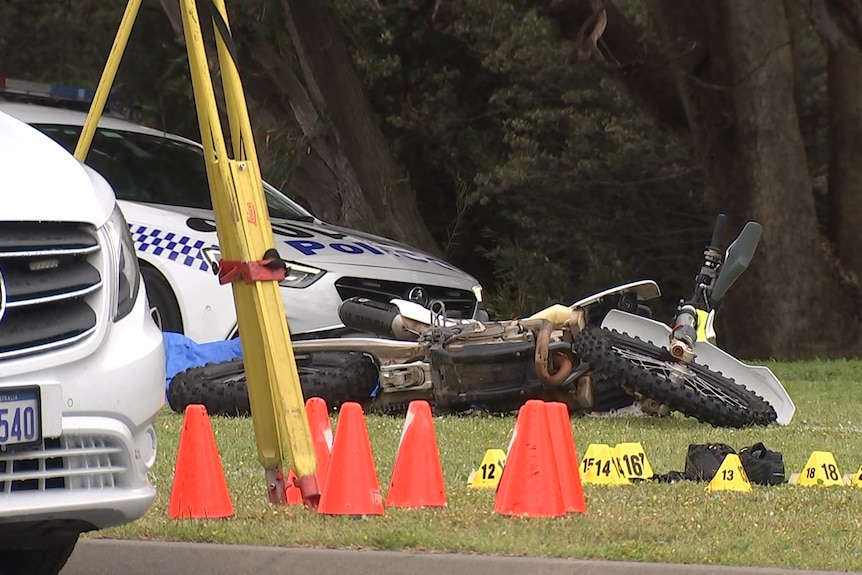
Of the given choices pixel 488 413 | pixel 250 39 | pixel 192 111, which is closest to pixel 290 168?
pixel 250 39

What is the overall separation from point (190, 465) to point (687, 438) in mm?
3175

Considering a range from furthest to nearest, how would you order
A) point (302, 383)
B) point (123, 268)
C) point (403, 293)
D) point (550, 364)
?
point (403, 293) < point (302, 383) < point (550, 364) < point (123, 268)

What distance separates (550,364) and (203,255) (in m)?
2.52

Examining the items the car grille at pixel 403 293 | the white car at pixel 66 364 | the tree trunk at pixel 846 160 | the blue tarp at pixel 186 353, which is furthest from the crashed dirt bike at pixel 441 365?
the tree trunk at pixel 846 160

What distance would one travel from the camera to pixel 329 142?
16.5m

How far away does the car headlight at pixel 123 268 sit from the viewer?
172 inches

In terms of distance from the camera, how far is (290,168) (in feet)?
53.7

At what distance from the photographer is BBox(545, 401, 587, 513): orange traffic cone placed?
5.33 meters

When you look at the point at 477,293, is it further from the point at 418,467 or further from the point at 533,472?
the point at 533,472

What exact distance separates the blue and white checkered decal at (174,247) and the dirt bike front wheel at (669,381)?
275 cm

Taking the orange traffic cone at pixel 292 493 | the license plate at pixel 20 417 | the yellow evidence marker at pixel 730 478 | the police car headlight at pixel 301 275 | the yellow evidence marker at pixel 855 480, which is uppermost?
the license plate at pixel 20 417

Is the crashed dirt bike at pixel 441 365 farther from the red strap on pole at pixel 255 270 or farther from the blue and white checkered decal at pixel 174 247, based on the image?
the red strap on pole at pixel 255 270

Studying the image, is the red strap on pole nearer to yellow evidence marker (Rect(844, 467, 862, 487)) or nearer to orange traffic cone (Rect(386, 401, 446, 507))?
orange traffic cone (Rect(386, 401, 446, 507))

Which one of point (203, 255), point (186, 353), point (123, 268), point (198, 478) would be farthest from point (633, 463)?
point (203, 255)
